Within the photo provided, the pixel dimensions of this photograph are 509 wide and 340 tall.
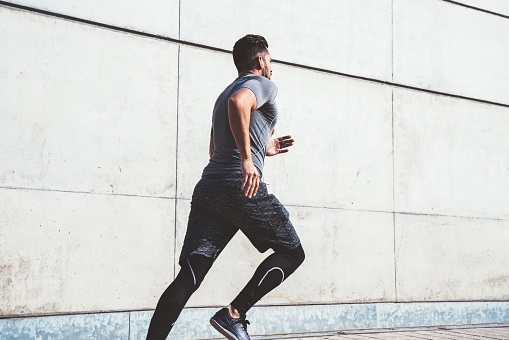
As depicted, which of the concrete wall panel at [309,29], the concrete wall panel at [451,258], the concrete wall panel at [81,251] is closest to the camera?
the concrete wall panel at [81,251]

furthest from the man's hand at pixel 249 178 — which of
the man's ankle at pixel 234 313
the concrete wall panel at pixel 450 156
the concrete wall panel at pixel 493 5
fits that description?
the concrete wall panel at pixel 493 5

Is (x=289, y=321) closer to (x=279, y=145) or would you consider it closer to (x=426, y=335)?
(x=426, y=335)

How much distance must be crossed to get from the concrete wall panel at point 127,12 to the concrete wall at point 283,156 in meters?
0.01

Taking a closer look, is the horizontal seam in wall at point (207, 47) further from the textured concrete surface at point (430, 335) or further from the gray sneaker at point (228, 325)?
the gray sneaker at point (228, 325)

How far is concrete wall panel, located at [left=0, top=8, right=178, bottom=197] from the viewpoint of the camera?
4.73 metres

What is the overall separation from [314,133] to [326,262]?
110cm

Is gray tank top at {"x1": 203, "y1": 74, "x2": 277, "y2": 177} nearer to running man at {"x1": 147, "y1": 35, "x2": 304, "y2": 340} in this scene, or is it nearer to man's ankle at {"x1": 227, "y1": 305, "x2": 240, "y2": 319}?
running man at {"x1": 147, "y1": 35, "x2": 304, "y2": 340}

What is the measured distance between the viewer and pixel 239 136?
140 inches

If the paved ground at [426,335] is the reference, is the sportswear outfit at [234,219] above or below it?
above

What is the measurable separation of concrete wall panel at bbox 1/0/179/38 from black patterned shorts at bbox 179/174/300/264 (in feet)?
6.41

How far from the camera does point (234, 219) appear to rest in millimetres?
3740

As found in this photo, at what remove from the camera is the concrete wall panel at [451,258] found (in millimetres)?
6527

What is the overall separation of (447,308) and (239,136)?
3902 millimetres

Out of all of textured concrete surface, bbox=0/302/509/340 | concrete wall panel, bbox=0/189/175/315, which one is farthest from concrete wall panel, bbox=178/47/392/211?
textured concrete surface, bbox=0/302/509/340
